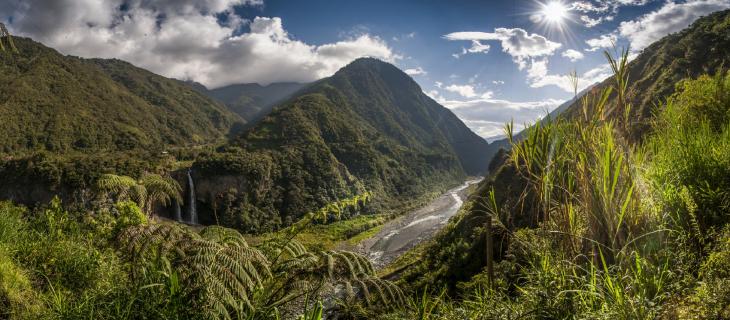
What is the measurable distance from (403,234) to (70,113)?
242 ft

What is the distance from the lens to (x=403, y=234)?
167 feet

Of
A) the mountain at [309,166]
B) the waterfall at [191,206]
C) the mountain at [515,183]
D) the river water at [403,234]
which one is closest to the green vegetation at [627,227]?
the mountain at [515,183]

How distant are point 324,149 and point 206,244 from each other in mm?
80556

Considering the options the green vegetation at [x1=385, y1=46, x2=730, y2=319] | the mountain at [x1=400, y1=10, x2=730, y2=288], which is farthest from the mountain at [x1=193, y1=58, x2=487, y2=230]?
the green vegetation at [x1=385, y1=46, x2=730, y2=319]

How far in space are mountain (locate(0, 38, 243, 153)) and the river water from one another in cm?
4752

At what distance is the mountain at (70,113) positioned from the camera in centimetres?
6450

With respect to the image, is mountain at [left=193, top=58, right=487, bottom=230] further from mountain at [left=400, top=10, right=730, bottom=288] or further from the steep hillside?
the steep hillside

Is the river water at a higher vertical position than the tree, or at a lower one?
lower

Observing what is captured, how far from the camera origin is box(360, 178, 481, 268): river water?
41.9 m

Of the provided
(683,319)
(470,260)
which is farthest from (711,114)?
(470,260)

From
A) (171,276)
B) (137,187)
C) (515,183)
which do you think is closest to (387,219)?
(515,183)

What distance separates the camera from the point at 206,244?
352 centimetres

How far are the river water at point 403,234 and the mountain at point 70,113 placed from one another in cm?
4752

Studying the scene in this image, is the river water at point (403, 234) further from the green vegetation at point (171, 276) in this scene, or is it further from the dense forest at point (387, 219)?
the green vegetation at point (171, 276)
